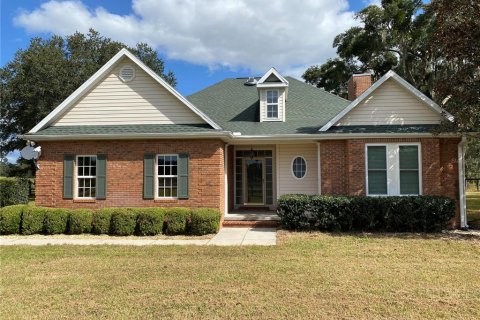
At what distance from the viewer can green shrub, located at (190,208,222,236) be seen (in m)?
11.1

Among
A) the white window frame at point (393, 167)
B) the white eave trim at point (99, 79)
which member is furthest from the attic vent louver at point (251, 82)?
the white window frame at point (393, 167)

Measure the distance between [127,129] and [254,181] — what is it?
5.83 m

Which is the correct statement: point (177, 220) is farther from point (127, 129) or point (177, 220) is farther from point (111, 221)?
point (127, 129)

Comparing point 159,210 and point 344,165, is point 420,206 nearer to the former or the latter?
point 344,165

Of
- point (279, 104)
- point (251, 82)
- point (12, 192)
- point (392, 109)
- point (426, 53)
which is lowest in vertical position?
point (12, 192)

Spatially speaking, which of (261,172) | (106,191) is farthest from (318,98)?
(106,191)

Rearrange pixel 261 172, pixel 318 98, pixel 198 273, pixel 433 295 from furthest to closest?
pixel 318 98 < pixel 261 172 < pixel 198 273 < pixel 433 295

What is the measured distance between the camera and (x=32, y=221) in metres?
11.4

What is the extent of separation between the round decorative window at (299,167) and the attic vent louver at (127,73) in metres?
6.94

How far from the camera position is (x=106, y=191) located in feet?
41.0

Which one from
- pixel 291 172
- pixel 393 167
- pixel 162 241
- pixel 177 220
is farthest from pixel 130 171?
pixel 393 167

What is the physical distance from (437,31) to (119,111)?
1083 cm

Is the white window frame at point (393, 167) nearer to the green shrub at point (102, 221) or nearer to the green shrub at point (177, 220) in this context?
the green shrub at point (177, 220)

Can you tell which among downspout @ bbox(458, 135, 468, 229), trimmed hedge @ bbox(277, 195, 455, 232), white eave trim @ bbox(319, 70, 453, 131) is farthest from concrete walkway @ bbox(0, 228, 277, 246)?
downspout @ bbox(458, 135, 468, 229)
